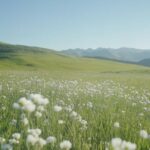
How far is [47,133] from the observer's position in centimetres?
538

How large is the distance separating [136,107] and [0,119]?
14.3ft

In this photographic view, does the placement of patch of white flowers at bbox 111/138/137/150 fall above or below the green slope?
above

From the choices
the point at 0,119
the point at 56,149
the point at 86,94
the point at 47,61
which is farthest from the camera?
the point at 47,61

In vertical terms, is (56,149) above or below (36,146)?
below

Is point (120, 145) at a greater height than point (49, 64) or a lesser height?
greater

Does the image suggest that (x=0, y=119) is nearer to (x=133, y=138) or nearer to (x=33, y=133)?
(x=133, y=138)

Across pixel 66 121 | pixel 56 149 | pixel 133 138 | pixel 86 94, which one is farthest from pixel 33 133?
pixel 86 94

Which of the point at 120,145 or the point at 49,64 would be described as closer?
the point at 120,145

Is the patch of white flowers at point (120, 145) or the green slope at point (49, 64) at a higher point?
the patch of white flowers at point (120, 145)

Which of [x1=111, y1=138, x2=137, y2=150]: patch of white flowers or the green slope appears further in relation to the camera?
the green slope

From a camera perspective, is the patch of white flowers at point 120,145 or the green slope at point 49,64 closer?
the patch of white flowers at point 120,145

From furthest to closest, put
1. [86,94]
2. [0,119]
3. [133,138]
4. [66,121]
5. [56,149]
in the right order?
[86,94] → [0,119] → [66,121] → [133,138] → [56,149]

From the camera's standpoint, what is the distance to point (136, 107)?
32.3 feet

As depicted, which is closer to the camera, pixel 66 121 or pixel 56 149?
pixel 56 149
